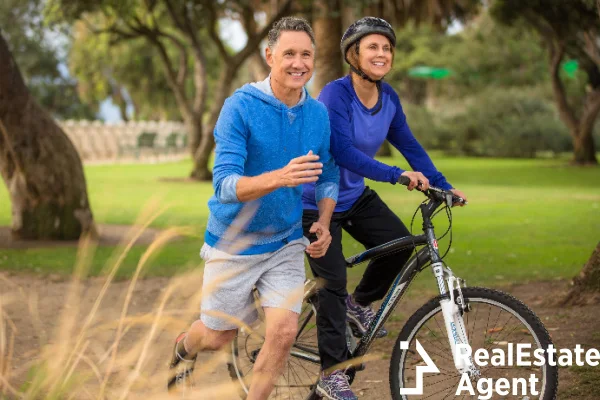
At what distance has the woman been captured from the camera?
4496 millimetres

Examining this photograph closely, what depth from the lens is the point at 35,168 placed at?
38.8ft

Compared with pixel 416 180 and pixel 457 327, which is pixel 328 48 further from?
pixel 457 327

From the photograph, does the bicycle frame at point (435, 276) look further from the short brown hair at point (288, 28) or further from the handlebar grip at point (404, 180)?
the short brown hair at point (288, 28)

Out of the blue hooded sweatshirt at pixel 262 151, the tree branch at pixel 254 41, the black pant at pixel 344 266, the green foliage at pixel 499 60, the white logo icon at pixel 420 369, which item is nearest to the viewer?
the blue hooded sweatshirt at pixel 262 151

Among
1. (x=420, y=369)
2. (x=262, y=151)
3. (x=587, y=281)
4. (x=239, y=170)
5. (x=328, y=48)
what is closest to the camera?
(x=239, y=170)

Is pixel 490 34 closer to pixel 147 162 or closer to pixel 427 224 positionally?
pixel 147 162

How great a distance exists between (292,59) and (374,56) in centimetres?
72

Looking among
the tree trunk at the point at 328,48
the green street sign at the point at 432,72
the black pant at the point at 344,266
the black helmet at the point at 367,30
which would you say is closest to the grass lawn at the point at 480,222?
the black pant at the point at 344,266

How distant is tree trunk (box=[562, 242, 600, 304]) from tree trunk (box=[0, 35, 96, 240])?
6562 millimetres

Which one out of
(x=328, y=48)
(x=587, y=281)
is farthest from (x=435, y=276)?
(x=328, y=48)

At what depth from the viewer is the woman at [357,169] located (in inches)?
177

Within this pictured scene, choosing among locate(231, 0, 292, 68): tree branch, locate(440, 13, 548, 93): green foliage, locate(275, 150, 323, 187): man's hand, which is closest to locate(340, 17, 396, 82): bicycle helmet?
locate(275, 150, 323, 187): man's hand

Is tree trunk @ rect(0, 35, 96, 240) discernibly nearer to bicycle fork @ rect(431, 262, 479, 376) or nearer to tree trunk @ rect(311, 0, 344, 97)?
bicycle fork @ rect(431, 262, 479, 376)

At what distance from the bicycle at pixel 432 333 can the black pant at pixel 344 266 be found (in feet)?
0.47
